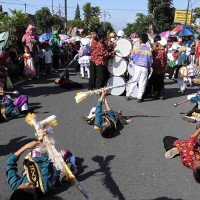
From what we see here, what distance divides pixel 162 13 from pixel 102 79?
31195 mm

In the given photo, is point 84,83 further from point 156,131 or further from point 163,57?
point 156,131

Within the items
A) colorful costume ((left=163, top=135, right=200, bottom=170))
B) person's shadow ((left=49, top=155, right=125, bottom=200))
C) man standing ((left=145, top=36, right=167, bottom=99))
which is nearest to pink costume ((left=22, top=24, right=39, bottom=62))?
man standing ((left=145, top=36, right=167, bottom=99))

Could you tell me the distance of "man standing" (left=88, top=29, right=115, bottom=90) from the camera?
797 centimetres

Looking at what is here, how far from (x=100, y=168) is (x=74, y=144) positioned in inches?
37.1

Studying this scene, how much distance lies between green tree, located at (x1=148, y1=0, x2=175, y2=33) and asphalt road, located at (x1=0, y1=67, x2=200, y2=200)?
102ft

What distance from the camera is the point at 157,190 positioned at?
3.29 metres

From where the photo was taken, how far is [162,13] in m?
36.2

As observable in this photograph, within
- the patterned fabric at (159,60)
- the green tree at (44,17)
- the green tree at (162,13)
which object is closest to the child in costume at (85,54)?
the patterned fabric at (159,60)

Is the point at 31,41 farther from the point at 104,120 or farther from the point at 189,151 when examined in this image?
the point at 189,151

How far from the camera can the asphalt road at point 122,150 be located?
129 inches

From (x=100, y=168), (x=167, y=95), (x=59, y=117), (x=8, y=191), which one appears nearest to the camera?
(x=8, y=191)

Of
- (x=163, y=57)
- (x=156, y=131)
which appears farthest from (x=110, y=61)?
(x=156, y=131)

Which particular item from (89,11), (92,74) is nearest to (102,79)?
(92,74)

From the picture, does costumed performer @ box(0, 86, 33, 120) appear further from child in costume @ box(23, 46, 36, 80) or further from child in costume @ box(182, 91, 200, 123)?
child in costume @ box(23, 46, 36, 80)
